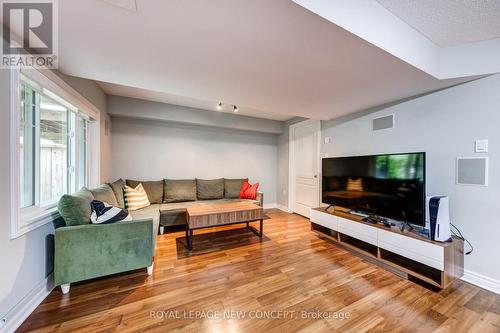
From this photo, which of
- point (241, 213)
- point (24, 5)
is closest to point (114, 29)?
point (24, 5)

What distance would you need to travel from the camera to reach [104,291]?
1736mm

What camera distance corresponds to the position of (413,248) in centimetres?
193

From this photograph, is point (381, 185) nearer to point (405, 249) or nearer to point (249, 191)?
point (405, 249)

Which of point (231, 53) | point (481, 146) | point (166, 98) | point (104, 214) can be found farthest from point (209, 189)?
point (481, 146)

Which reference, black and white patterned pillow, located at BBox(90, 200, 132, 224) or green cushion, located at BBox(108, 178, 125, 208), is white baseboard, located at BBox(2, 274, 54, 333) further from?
green cushion, located at BBox(108, 178, 125, 208)

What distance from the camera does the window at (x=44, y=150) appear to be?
1559 mm

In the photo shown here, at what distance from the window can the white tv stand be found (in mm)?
3306

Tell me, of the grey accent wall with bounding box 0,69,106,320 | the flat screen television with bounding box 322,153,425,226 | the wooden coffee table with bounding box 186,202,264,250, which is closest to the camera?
the grey accent wall with bounding box 0,69,106,320

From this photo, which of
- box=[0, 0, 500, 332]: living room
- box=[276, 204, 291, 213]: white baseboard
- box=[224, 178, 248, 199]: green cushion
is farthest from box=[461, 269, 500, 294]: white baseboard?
box=[224, 178, 248, 199]: green cushion

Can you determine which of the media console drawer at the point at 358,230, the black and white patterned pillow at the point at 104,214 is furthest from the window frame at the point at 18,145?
the media console drawer at the point at 358,230

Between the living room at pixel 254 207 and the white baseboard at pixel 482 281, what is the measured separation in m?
0.01

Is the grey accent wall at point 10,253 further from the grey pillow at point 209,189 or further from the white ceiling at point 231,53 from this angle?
the grey pillow at point 209,189

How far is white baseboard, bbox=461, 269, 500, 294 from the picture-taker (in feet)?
5.90

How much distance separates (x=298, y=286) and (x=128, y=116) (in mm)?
3842
